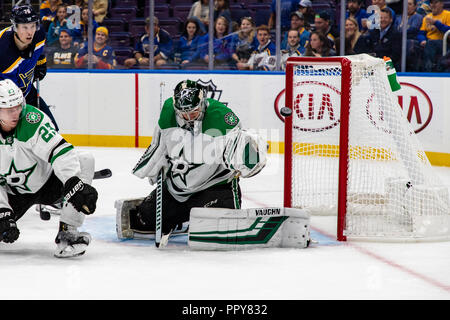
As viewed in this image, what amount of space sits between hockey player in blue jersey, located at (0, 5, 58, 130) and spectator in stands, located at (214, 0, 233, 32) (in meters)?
3.35

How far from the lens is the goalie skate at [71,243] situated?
3.15 meters

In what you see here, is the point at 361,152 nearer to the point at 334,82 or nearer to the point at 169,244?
the point at 169,244

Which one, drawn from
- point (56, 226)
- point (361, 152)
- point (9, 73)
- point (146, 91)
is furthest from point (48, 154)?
point (146, 91)

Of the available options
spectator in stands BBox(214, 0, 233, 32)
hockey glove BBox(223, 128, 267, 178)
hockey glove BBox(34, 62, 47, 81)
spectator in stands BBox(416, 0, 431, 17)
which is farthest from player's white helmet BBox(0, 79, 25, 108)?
spectator in stands BBox(214, 0, 233, 32)

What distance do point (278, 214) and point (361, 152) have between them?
2.63ft

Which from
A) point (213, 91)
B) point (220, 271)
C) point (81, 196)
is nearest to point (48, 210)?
point (81, 196)

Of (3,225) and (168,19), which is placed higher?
(168,19)

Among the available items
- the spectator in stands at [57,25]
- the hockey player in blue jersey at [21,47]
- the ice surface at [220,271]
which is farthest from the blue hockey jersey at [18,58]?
the spectator in stands at [57,25]

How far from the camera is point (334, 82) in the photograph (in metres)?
5.64

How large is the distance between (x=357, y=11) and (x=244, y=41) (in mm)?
1114

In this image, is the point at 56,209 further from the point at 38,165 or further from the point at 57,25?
the point at 57,25

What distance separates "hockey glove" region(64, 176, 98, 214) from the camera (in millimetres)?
3021

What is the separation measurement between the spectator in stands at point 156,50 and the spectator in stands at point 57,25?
2.40ft
